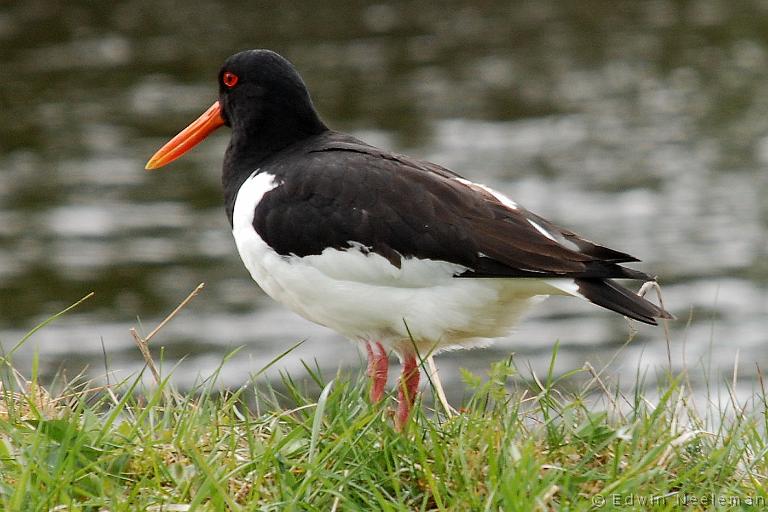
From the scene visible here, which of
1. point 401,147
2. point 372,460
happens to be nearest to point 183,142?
point 372,460

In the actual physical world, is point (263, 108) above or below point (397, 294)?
above

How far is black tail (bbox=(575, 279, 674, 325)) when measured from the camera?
15.4ft

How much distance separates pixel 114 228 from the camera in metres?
15.6

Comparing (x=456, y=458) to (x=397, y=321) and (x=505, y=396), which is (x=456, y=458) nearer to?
(x=505, y=396)

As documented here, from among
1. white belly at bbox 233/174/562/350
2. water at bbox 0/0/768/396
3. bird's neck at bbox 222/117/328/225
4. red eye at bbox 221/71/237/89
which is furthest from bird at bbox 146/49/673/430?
water at bbox 0/0/768/396

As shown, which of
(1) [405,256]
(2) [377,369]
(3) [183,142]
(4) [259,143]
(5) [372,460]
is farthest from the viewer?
(3) [183,142]

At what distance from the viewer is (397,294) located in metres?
5.04

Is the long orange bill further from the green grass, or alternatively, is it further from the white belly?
the green grass

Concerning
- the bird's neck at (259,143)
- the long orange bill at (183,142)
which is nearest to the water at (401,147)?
the long orange bill at (183,142)

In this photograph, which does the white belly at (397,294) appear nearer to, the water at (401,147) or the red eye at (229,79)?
the red eye at (229,79)

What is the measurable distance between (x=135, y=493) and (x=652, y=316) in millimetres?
2052

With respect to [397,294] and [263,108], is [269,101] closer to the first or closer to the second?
[263,108]

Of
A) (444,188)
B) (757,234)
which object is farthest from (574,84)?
(444,188)

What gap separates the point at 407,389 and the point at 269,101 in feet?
6.10
